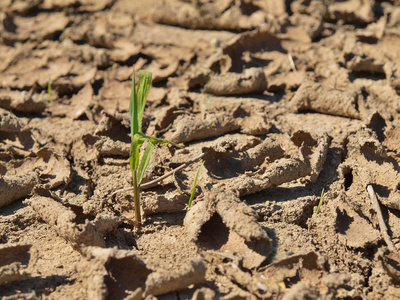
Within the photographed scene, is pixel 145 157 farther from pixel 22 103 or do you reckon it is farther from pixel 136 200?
pixel 22 103

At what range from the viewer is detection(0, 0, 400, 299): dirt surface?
4.63 feet

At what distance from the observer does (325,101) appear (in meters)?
2.06

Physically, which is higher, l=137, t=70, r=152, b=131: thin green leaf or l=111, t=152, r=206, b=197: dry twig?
l=137, t=70, r=152, b=131: thin green leaf

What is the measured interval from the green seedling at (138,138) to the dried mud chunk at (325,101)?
80 centimetres

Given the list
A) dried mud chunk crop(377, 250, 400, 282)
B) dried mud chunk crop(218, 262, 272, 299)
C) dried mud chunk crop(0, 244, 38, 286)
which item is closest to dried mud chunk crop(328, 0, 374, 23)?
dried mud chunk crop(377, 250, 400, 282)

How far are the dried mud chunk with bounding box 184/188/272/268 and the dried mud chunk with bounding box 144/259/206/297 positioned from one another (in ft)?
0.45

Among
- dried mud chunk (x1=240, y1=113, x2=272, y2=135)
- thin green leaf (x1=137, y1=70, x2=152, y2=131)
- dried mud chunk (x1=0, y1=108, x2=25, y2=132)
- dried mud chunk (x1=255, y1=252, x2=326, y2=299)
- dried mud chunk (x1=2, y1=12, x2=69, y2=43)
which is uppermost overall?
thin green leaf (x1=137, y1=70, x2=152, y2=131)

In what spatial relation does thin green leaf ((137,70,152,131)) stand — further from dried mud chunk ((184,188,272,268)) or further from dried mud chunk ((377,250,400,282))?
dried mud chunk ((377,250,400,282))

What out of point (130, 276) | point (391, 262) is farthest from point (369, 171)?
point (130, 276)

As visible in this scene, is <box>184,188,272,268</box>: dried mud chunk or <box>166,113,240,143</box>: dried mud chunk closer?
<box>184,188,272,268</box>: dried mud chunk

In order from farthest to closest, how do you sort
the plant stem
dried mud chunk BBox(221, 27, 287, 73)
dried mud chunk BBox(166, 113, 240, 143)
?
dried mud chunk BBox(221, 27, 287, 73), dried mud chunk BBox(166, 113, 240, 143), the plant stem

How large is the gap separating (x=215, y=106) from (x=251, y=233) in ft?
2.67

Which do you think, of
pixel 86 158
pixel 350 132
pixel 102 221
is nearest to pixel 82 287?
pixel 102 221

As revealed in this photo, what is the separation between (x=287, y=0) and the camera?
9.27 feet
